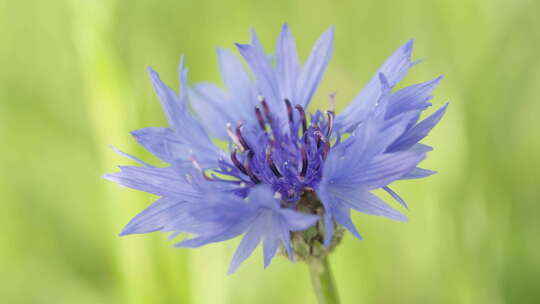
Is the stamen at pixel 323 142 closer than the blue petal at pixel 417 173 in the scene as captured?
No

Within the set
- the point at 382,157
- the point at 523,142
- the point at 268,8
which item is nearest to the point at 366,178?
the point at 382,157

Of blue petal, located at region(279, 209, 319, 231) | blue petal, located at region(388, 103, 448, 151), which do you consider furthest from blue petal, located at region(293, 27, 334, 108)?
blue petal, located at region(279, 209, 319, 231)

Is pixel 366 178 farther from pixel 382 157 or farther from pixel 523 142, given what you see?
pixel 523 142

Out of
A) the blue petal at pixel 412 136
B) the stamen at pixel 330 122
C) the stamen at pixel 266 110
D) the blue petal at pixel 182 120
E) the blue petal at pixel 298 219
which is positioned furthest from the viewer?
the stamen at pixel 266 110

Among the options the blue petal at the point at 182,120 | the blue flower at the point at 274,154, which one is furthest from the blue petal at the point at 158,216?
the blue petal at the point at 182,120

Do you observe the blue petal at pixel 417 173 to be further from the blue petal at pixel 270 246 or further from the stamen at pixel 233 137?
the stamen at pixel 233 137

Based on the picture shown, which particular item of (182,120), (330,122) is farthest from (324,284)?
(182,120)
